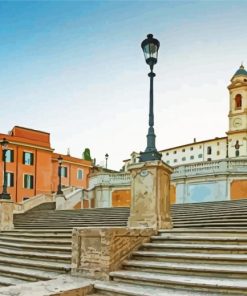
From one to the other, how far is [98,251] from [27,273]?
1.99 metres

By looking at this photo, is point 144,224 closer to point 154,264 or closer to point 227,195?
point 154,264

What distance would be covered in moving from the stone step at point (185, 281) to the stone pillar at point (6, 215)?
38.0 ft

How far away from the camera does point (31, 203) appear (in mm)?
28281

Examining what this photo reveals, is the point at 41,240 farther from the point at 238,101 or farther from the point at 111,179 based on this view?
the point at 238,101

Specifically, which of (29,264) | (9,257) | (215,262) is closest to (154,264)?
(215,262)

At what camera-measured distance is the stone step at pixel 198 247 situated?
6.88m

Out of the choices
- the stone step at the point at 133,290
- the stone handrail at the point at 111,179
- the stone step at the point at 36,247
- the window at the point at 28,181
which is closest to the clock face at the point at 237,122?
the window at the point at 28,181

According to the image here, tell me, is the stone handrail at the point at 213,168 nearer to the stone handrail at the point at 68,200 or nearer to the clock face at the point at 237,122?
the stone handrail at the point at 68,200

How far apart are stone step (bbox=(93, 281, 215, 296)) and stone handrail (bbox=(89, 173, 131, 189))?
2497 centimetres

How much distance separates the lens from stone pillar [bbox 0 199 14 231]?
17.1 metres

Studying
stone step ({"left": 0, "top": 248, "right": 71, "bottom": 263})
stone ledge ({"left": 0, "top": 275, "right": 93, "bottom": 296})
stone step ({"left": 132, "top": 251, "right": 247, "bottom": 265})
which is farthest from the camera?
stone step ({"left": 0, "top": 248, "right": 71, "bottom": 263})

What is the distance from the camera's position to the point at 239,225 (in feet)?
31.6

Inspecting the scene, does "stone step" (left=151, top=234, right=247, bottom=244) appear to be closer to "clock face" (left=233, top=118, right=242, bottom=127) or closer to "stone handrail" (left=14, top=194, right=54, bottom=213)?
"stone handrail" (left=14, top=194, right=54, bottom=213)

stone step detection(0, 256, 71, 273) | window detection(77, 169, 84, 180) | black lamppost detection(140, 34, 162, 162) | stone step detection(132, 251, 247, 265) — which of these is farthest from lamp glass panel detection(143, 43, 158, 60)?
window detection(77, 169, 84, 180)
